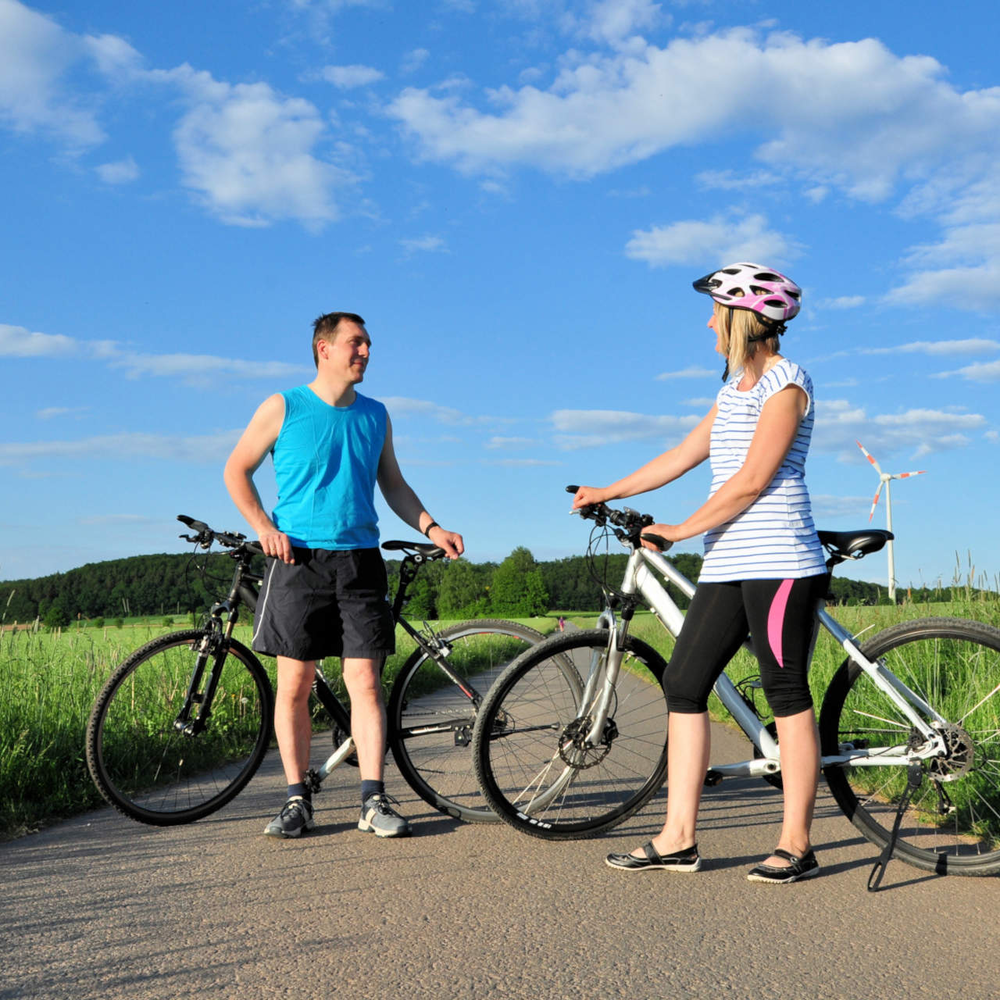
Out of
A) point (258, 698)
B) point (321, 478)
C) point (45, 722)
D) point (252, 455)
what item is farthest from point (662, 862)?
point (45, 722)

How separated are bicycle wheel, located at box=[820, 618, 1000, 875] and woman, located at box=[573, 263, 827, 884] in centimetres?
45

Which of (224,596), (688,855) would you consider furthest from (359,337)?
(688,855)

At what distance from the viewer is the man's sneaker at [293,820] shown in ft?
14.7

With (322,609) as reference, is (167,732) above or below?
below

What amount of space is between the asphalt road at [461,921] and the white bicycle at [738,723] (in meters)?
0.19

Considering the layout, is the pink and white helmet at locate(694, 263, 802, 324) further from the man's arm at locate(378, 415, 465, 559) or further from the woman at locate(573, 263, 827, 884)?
the man's arm at locate(378, 415, 465, 559)

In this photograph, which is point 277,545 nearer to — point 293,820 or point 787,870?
point 293,820

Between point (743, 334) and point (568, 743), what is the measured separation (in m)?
1.94

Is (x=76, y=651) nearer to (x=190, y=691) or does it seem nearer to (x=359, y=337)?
(x=190, y=691)

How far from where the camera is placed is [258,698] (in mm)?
5312

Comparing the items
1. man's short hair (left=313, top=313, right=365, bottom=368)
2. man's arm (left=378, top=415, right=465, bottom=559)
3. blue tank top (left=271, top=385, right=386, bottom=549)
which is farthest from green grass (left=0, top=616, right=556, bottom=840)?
man's short hair (left=313, top=313, right=365, bottom=368)

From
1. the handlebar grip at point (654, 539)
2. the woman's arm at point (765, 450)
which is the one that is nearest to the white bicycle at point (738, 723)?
the handlebar grip at point (654, 539)

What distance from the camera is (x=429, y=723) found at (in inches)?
197

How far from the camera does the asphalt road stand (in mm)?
2754
